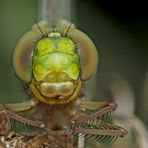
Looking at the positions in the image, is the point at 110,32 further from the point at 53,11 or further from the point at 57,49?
the point at 57,49

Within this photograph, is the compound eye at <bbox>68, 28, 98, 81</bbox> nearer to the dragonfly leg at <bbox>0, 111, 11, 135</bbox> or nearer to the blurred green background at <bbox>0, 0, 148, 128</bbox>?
the dragonfly leg at <bbox>0, 111, 11, 135</bbox>

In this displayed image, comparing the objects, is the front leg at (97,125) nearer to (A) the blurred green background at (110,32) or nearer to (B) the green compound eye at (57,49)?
(B) the green compound eye at (57,49)

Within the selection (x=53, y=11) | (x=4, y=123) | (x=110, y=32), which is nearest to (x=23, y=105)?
(x=4, y=123)

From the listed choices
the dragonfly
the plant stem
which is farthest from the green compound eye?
the plant stem

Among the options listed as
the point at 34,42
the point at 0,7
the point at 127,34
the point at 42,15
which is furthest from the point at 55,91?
the point at 127,34

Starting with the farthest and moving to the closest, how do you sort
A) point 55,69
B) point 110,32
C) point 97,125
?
point 110,32, point 97,125, point 55,69

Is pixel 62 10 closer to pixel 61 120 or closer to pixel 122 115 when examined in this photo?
pixel 122 115

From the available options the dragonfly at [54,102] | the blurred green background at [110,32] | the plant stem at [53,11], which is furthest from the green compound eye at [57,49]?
the blurred green background at [110,32]
